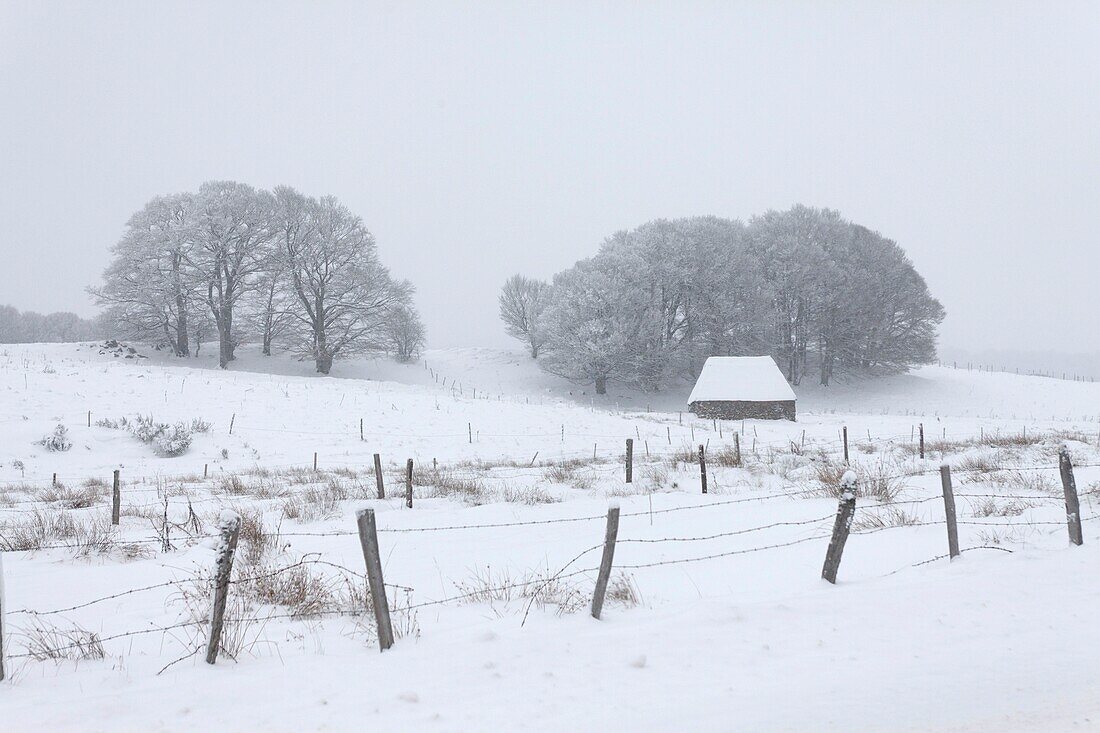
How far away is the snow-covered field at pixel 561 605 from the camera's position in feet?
11.8

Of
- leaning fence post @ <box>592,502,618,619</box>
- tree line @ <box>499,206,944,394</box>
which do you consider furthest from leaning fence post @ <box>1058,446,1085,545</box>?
tree line @ <box>499,206,944,394</box>

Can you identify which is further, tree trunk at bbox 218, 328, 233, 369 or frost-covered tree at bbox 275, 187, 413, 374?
frost-covered tree at bbox 275, 187, 413, 374

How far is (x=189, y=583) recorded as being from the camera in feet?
20.2

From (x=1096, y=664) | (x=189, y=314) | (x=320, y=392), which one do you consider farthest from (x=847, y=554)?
(x=189, y=314)

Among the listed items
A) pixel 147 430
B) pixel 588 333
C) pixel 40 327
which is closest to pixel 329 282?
pixel 588 333

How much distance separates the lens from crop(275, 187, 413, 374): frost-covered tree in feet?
128

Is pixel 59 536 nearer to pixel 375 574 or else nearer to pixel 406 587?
pixel 406 587

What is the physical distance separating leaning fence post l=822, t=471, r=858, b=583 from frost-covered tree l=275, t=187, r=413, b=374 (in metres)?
36.9

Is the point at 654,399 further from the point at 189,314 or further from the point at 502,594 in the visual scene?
the point at 502,594

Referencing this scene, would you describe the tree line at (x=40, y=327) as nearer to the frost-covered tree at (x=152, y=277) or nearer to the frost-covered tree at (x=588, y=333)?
the frost-covered tree at (x=152, y=277)

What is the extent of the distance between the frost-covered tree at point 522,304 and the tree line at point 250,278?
14451 millimetres

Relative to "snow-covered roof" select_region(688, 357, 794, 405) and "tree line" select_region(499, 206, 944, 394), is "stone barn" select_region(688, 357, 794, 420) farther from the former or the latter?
"tree line" select_region(499, 206, 944, 394)

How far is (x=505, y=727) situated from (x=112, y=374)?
28.8 m

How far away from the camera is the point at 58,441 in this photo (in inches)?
674
